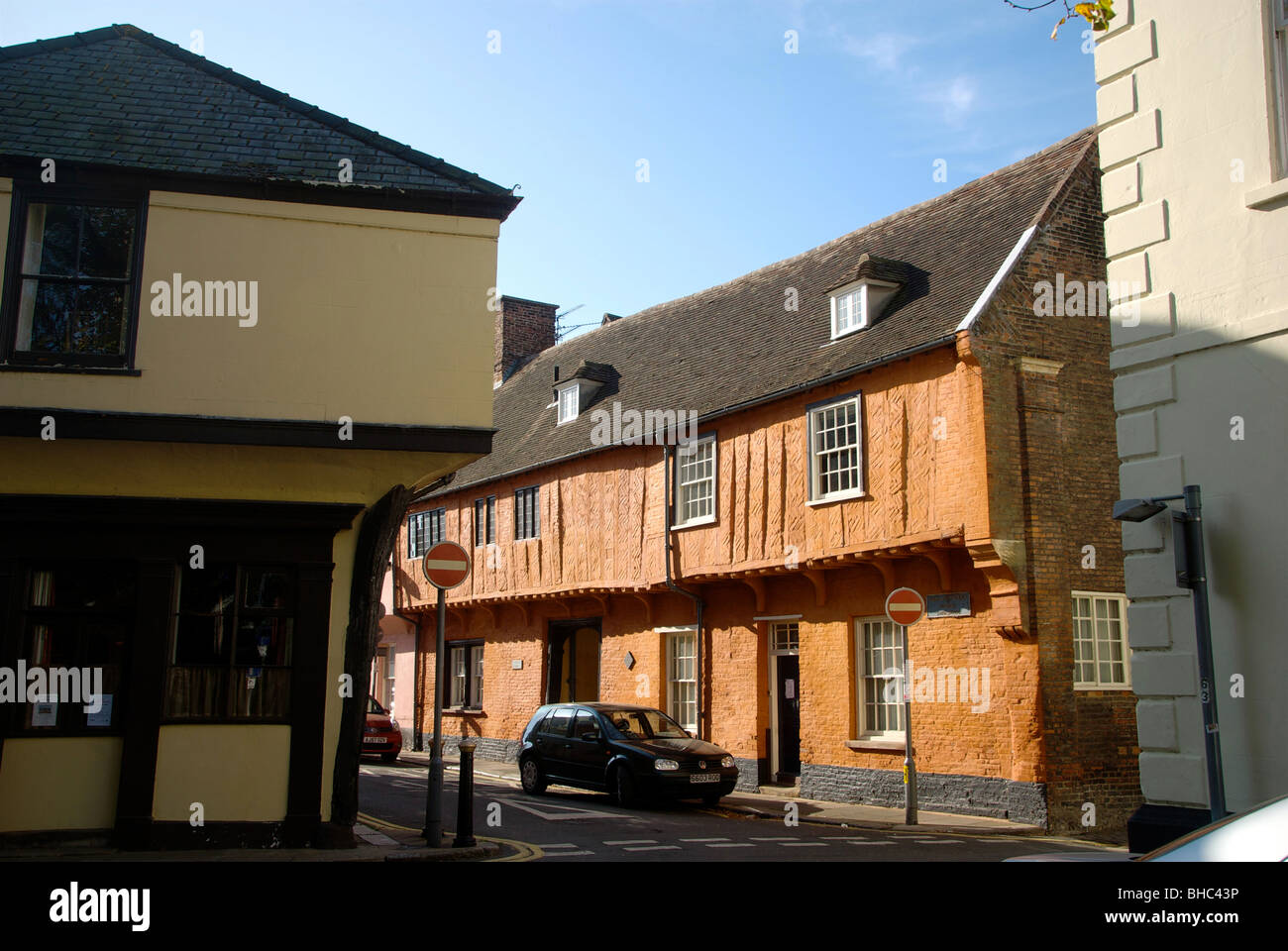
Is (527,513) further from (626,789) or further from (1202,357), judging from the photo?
(1202,357)

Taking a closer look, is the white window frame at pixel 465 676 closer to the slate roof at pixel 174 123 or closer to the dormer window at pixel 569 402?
the dormer window at pixel 569 402

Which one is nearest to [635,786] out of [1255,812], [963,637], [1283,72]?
[963,637]

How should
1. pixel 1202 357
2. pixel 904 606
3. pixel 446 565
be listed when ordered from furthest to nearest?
pixel 904 606 < pixel 446 565 < pixel 1202 357

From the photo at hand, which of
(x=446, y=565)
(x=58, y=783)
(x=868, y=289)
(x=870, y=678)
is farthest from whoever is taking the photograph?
(x=868, y=289)

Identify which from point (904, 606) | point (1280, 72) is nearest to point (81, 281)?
point (904, 606)

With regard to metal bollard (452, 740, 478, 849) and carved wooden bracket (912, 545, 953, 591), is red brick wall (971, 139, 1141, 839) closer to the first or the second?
carved wooden bracket (912, 545, 953, 591)

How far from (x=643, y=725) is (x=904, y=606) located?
16.2 feet

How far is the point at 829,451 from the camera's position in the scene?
60.2 feet

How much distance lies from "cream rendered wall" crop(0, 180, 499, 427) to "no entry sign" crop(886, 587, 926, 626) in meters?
6.41

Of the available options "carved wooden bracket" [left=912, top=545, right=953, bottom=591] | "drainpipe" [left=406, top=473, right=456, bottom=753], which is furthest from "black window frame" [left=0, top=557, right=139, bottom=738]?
"drainpipe" [left=406, top=473, right=456, bottom=753]

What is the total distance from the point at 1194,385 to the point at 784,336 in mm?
13199


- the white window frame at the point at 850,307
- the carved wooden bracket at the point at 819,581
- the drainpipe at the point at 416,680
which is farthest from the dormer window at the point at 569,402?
the carved wooden bracket at the point at 819,581

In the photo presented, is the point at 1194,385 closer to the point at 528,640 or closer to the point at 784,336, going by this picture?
the point at 784,336

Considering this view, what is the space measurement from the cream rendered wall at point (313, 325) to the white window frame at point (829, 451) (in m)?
7.90
